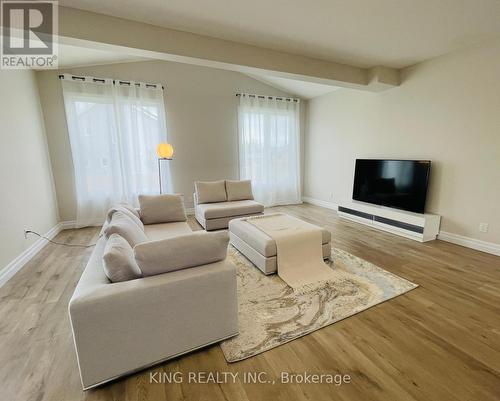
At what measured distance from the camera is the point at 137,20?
2.60 metres

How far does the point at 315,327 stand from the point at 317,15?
3.02 m

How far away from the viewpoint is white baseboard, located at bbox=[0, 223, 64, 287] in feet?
8.56

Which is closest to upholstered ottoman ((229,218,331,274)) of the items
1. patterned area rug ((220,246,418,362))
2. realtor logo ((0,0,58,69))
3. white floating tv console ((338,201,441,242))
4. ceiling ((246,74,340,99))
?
patterned area rug ((220,246,418,362))

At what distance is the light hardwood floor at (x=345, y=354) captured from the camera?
1380 millimetres

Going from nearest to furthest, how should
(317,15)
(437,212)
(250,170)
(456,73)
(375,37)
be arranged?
(317,15)
(375,37)
(456,73)
(437,212)
(250,170)

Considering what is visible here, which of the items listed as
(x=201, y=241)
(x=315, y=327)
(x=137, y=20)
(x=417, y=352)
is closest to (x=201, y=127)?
(x=137, y=20)

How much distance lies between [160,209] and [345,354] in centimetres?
276

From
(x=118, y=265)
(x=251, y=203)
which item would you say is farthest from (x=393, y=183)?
(x=118, y=265)

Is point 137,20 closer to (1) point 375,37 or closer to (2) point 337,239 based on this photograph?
(1) point 375,37

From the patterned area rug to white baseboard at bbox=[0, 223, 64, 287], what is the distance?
99.2 inches

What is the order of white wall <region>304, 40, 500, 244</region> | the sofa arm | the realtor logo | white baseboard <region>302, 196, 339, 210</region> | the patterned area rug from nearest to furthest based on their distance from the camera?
the sofa arm → the patterned area rug → the realtor logo → white wall <region>304, 40, 500, 244</region> → white baseboard <region>302, 196, 339, 210</region>

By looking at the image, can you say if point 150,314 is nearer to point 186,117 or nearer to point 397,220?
point 397,220

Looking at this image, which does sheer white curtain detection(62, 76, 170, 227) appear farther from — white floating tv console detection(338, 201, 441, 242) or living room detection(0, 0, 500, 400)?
white floating tv console detection(338, 201, 441, 242)

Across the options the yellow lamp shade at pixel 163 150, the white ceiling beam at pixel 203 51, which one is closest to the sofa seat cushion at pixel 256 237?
the yellow lamp shade at pixel 163 150
